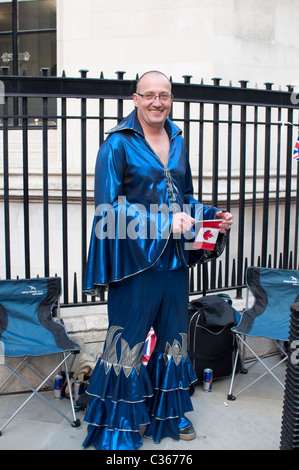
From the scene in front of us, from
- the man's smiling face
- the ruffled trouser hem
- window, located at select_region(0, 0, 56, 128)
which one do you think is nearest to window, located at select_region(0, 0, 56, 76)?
window, located at select_region(0, 0, 56, 128)

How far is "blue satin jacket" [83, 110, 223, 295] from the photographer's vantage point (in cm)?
284

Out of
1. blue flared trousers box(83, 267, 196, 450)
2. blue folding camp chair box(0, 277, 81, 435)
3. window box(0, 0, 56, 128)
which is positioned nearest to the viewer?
blue flared trousers box(83, 267, 196, 450)

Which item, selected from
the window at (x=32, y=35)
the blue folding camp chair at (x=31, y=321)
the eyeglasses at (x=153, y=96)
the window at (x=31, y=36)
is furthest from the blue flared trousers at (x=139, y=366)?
the window at (x=32, y=35)

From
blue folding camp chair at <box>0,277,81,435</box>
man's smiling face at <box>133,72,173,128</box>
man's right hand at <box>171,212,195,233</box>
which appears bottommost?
blue folding camp chair at <box>0,277,81,435</box>

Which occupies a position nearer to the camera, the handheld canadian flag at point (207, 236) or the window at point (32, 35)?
the handheld canadian flag at point (207, 236)

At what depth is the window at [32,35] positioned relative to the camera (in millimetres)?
7230

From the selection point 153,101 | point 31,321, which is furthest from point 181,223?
point 31,321

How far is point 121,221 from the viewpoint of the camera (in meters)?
2.84

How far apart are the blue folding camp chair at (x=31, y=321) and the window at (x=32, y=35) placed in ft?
14.2

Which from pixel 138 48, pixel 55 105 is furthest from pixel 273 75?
pixel 55 105

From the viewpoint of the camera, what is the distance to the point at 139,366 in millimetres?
3090

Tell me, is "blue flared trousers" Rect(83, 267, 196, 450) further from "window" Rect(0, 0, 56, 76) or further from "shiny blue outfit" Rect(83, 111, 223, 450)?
A: "window" Rect(0, 0, 56, 76)

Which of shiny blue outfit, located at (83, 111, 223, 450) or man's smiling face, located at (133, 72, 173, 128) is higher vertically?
man's smiling face, located at (133, 72, 173, 128)

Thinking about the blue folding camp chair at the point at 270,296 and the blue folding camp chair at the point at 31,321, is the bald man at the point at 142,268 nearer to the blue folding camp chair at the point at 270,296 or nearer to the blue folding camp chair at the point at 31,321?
the blue folding camp chair at the point at 31,321
